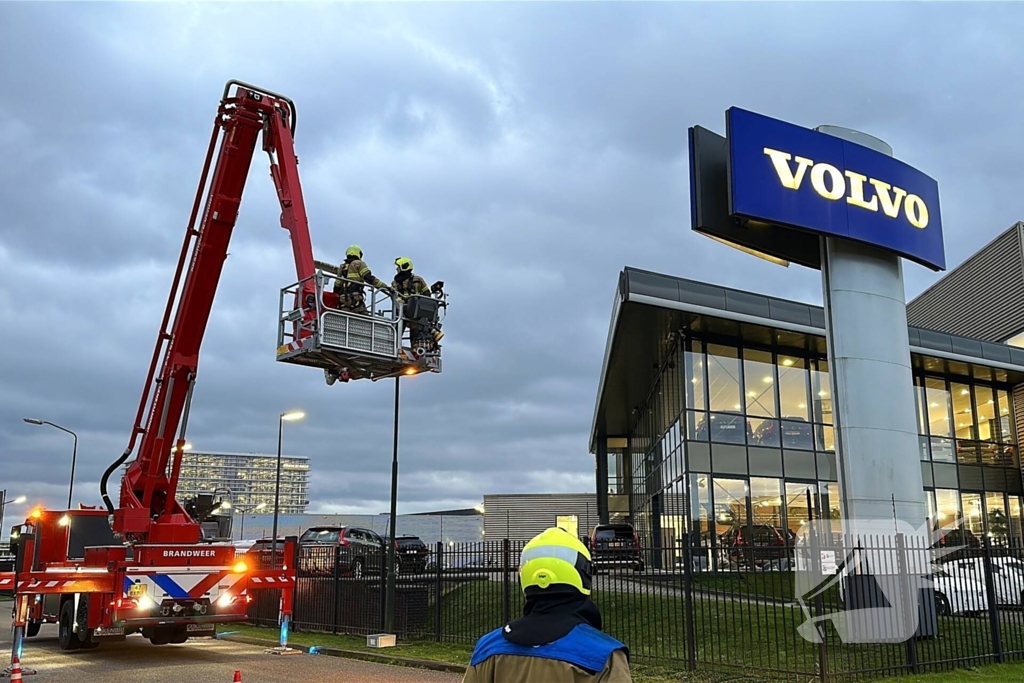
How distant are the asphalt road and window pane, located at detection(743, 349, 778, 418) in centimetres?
1520

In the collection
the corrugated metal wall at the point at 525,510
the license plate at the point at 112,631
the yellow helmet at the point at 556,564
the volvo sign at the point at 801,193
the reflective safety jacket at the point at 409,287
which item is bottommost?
the license plate at the point at 112,631

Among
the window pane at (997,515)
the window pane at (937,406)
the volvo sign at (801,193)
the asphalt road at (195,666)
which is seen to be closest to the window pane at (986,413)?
the window pane at (937,406)

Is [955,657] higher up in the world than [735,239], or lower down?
lower down

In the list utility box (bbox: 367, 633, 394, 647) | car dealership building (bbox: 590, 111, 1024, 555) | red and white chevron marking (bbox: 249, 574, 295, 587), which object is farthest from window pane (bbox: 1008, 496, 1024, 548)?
red and white chevron marking (bbox: 249, 574, 295, 587)

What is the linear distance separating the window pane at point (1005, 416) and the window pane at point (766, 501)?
504 inches

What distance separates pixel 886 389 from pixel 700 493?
29.9 feet

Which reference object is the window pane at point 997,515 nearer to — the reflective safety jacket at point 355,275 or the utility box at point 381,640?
the utility box at point 381,640

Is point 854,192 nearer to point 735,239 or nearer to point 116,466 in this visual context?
point 735,239

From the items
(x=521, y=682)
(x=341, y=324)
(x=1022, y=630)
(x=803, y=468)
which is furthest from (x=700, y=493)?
(x=521, y=682)

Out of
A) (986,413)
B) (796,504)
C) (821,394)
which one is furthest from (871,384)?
(986,413)

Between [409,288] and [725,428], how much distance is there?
14.7 metres

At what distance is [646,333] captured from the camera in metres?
26.9

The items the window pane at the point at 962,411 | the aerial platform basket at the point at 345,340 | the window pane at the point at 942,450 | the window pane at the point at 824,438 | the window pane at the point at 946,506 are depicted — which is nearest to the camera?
the aerial platform basket at the point at 345,340

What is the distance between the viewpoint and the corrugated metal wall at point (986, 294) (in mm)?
34031
